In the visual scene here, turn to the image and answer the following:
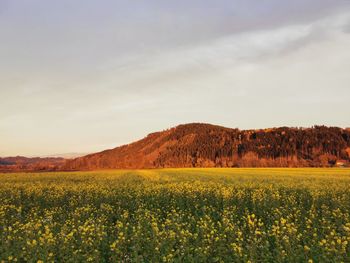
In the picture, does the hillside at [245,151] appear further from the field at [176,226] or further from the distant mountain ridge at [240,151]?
the field at [176,226]

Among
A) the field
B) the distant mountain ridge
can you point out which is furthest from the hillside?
the field

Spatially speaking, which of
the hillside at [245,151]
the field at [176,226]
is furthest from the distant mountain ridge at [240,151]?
the field at [176,226]

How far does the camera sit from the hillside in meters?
119

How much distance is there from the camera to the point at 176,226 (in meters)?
11.6

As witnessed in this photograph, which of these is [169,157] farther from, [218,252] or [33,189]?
[218,252]

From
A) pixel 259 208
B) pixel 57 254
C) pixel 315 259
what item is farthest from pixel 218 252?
pixel 259 208

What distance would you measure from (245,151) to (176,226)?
126 m

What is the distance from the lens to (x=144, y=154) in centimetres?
17062

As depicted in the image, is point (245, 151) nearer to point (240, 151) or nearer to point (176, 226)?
point (240, 151)

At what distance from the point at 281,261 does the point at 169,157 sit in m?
150

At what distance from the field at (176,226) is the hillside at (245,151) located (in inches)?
3549

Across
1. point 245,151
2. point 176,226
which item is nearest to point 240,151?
point 245,151

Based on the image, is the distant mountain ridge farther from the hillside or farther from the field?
the field

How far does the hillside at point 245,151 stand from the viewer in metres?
119
